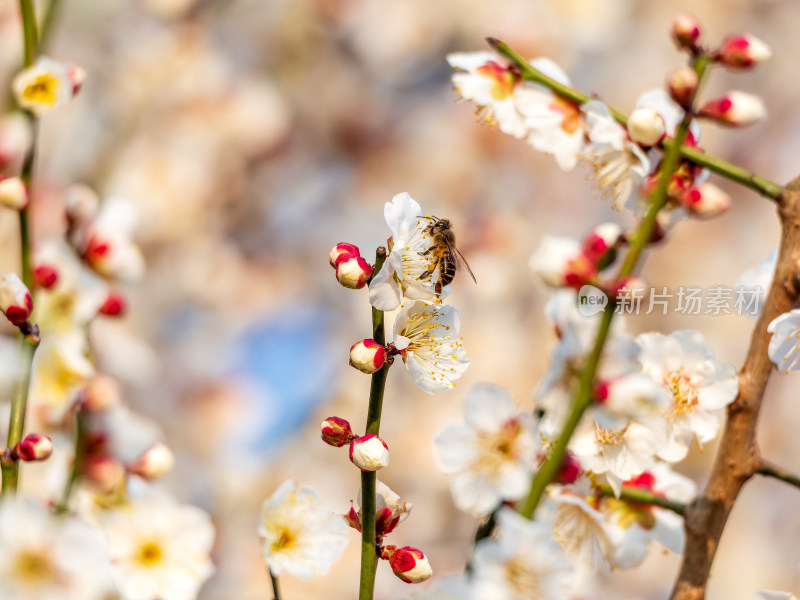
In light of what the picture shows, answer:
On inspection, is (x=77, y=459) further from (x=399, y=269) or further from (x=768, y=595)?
(x=768, y=595)

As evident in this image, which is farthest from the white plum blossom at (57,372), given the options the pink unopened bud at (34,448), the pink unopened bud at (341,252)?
the pink unopened bud at (341,252)

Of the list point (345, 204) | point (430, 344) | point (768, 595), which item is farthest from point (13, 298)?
point (345, 204)

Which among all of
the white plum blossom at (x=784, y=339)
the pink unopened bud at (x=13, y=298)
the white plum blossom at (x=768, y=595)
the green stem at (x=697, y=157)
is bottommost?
the white plum blossom at (x=768, y=595)

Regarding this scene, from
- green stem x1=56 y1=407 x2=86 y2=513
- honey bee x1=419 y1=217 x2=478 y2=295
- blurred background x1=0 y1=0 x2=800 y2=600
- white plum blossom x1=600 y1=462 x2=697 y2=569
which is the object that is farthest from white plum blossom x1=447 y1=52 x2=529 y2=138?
blurred background x1=0 y1=0 x2=800 y2=600

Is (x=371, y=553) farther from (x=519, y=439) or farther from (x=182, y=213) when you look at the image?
(x=182, y=213)

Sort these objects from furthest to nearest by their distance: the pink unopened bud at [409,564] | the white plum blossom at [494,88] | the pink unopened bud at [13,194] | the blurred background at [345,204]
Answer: the blurred background at [345,204], the white plum blossom at [494,88], the pink unopened bud at [13,194], the pink unopened bud at [409,564]

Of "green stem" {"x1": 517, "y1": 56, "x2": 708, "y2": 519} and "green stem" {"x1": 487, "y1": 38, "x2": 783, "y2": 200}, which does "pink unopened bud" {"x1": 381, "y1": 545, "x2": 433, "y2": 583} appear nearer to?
"green stem" {"x1": 517, "y1": 56, "x2": 708, "y2": 519}

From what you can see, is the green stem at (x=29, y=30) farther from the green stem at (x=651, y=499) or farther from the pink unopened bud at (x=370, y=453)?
the green stem at (x=651, y=499)

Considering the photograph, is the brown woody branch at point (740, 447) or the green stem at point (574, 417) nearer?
the green stem at point (574, 417)
